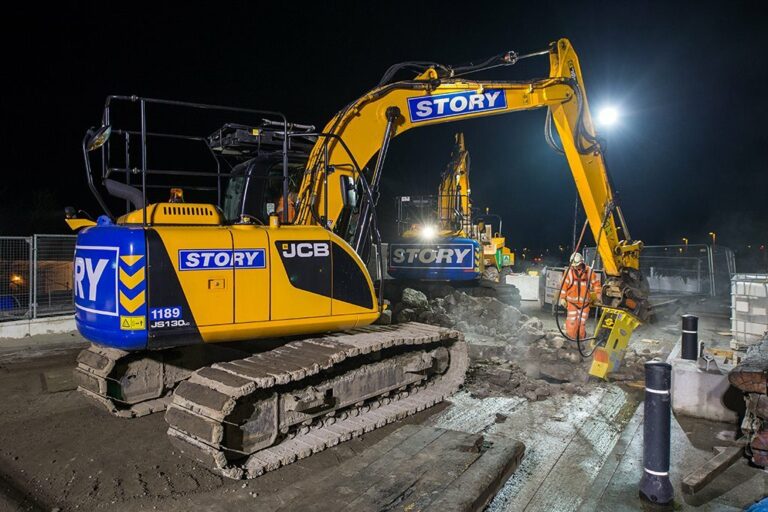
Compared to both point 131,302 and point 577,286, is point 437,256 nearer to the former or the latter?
point 577,286

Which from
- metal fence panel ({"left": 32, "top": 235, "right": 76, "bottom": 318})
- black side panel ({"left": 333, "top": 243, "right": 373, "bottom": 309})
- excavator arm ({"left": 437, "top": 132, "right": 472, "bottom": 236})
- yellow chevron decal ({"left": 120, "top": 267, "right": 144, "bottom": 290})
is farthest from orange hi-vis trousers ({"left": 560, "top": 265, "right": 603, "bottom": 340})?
metal fence panel ({"left": 32, "top": 235, "right": 76, "bottom": 318})

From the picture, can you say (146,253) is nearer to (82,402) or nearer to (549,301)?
(82,402)

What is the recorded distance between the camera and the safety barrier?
9867 millimetres

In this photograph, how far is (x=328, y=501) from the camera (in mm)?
3637

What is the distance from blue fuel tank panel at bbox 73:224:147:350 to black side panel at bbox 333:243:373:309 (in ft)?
5.77

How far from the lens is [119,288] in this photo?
13.8 ft

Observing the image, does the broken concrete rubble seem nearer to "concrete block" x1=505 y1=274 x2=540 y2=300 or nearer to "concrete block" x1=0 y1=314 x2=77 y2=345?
"concrete block" x1=505 y1=274 x2=540 y2=300

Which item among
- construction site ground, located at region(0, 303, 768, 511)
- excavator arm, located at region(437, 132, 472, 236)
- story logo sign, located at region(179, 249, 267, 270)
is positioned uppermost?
excavator arm, located at region(437, 132, 472, 236)

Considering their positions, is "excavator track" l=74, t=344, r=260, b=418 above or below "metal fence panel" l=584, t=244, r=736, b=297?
below

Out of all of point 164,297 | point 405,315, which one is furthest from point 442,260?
point 164,297

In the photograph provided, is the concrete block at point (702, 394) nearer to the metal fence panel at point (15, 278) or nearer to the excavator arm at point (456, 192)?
the excavator arm at point (456, 192)

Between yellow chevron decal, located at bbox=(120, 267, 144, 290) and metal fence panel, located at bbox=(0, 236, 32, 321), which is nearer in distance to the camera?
yellow chevron decal, located at bbox=(120, 267, 144, 290)

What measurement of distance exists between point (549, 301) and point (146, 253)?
40.5ft

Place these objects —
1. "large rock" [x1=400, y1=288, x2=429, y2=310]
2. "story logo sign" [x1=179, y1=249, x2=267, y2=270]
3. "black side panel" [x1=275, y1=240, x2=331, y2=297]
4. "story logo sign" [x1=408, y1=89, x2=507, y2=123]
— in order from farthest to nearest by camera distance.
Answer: "large rock" [x1=400, y1=288, x2=429, y2=310] < "story logo sign" [x1=408, y1=89, x2=507, y2=123] < "black side panel" [x1=275, y1=240, x2=331, y2=297] < "story logo sign" [x1=179, y1=249, x2=267, y2=270]
